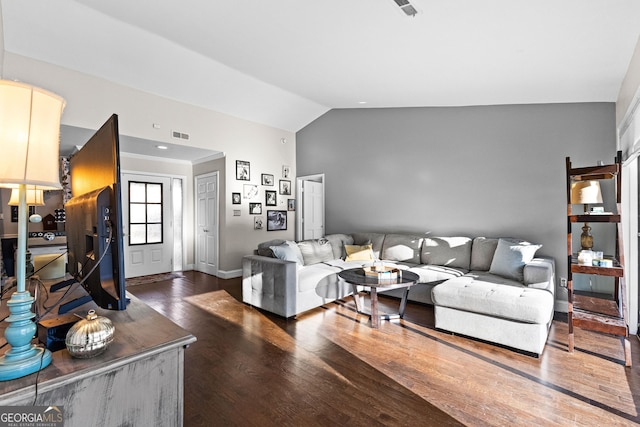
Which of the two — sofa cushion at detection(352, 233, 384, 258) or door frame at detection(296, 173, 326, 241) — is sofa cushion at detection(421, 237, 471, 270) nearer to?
sofa cushion at detection(352, 233, 384, 258)

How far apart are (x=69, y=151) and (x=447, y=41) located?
552 cm

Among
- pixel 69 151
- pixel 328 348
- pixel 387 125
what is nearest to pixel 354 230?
pixel 387 125

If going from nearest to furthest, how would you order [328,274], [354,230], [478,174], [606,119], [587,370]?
[587,370], [606,119], [328,274], [478,174], [354,230]

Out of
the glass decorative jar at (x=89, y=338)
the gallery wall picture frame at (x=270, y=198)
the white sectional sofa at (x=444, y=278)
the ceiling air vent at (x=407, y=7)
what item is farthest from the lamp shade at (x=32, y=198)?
the gallery wall picture frame at (x=270, y=198)

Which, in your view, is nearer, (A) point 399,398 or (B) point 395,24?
(A) point 399,398

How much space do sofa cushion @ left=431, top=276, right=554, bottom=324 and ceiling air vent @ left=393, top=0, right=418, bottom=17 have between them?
247cm

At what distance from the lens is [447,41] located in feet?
9.11

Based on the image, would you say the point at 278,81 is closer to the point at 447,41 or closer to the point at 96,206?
the point at 447,41

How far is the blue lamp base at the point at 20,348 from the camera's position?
84 centimetres

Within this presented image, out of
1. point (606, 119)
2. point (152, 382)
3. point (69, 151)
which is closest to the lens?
point (152, 382)

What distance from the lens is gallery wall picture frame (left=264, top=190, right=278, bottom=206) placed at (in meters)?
6.30

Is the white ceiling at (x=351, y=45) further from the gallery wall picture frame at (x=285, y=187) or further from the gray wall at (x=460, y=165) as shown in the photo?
the gallery wall picture frame at (x=285, y=187)

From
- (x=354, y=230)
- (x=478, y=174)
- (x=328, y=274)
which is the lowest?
(x=328, y=274)

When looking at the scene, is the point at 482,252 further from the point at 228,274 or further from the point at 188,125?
the point at 188,125
